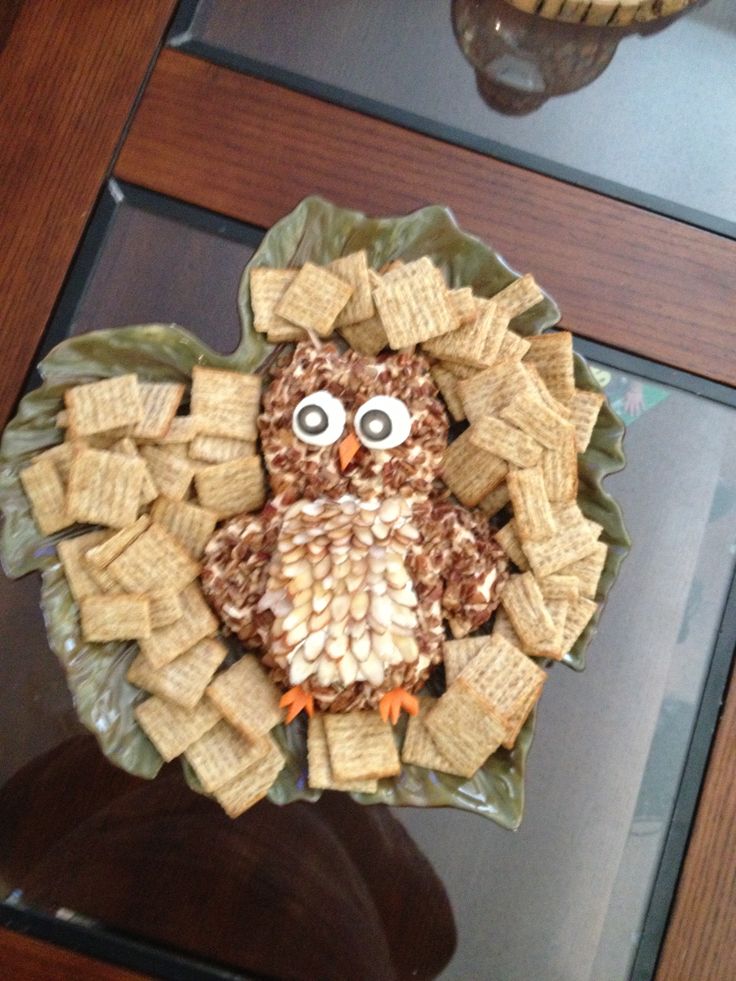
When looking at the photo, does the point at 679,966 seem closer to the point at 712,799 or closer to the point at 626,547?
the point at 712,799

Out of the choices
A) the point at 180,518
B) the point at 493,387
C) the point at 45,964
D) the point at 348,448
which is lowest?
the point at 45,964

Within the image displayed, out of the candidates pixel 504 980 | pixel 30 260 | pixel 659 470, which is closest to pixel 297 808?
pixel 504 980

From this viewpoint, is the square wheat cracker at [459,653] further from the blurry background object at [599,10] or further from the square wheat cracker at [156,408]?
the blurry background object at [599,10]

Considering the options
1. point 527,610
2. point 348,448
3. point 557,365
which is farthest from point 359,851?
point 557,365

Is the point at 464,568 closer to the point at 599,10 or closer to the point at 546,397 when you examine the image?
the point at 546,397

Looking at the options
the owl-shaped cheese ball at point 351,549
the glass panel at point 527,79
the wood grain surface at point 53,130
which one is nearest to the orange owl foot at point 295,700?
the owl-shaped cheese ball at point 351,549
